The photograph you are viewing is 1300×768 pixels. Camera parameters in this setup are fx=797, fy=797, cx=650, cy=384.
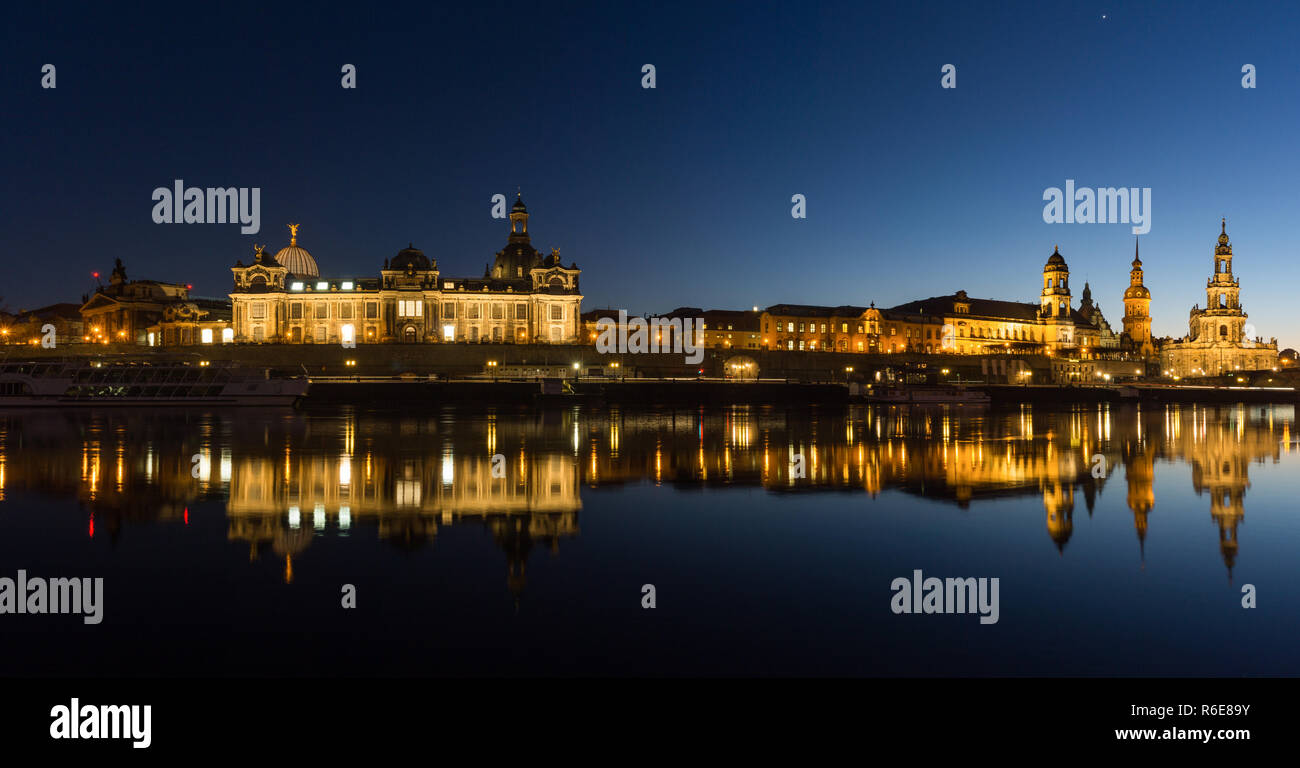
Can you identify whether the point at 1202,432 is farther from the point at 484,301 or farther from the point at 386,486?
the point at 484,301

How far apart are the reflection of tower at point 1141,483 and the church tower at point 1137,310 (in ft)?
594

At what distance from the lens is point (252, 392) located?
161 feet

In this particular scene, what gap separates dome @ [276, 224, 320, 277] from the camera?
114 metres

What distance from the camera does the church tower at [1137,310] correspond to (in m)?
181

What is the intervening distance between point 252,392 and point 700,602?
4785 centimetres

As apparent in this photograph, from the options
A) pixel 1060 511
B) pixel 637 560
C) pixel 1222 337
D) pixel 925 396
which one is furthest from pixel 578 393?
pixel 1222 337

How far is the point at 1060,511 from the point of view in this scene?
13.5 m

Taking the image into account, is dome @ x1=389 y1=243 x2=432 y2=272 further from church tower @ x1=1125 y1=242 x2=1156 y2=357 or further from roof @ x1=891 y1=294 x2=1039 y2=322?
church tower @ x1=1125 y1=242 x2=1156 y2=357

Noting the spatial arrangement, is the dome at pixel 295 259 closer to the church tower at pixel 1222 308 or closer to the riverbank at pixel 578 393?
the riverbank at pixel 578 393

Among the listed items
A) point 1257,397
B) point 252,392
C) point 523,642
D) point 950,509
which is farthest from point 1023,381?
point 523,642

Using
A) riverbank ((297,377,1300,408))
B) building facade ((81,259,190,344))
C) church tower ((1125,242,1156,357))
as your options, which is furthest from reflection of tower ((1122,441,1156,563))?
church tower ((1125,242,1156,357))

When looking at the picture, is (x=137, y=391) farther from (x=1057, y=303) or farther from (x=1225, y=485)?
(x=1057, y=303)

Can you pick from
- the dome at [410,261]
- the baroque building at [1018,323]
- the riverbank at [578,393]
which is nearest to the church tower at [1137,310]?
the baroque building at [1018,323]

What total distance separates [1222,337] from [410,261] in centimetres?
15137
